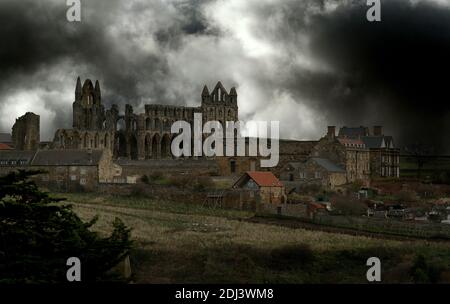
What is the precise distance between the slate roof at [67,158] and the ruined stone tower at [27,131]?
34.4 ft

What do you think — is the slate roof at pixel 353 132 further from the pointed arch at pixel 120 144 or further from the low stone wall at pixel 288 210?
the low stone wall at pixel 288 210

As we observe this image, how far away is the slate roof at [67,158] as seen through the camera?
58.9 m

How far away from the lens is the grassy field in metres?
31.4

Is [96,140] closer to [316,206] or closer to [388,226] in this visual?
[316,206]

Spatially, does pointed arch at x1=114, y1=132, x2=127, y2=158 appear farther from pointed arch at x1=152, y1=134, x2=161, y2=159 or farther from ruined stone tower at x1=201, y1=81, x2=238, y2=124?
ruined stone tower at x1=201, y1=81, x2=238, y2=124

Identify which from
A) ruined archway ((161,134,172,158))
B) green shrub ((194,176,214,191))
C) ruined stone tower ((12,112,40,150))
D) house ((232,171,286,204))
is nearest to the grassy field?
house ((232,171,286,204))

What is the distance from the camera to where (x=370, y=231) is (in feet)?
135

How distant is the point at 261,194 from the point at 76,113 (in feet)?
112

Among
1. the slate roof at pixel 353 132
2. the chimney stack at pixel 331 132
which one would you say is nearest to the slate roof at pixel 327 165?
the chimney stack at pixel 331 132
